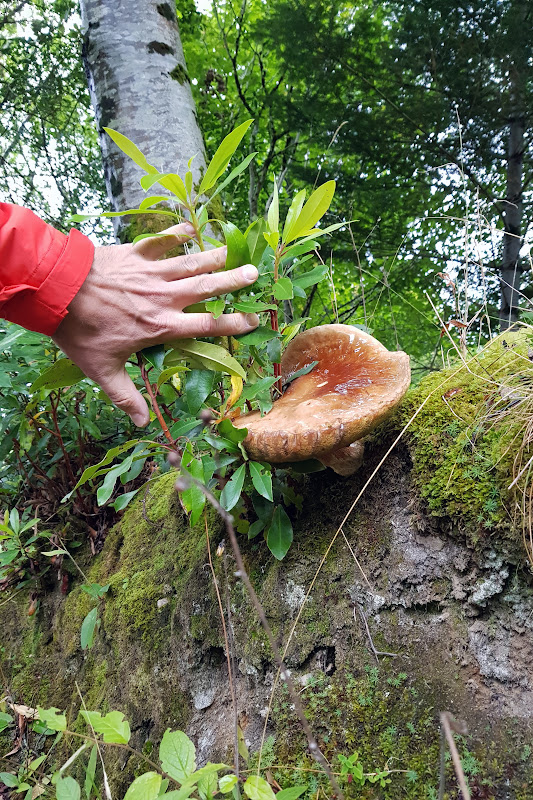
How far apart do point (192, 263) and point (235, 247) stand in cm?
18

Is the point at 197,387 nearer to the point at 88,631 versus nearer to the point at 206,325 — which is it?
the point at 206,325

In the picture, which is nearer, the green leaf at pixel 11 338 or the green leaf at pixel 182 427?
the green leaf at pixel 182 427

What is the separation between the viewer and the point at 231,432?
4.86 feet

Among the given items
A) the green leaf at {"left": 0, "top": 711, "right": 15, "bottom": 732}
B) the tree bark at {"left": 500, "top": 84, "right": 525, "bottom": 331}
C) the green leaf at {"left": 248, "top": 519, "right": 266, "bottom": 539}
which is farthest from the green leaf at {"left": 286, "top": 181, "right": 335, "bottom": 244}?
the tree bark at {"left": 500, "top": 84, "right": 525, "bottom": 331}

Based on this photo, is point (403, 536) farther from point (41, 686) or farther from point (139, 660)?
point (41, 686)

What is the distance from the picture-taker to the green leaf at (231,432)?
57.1 inches

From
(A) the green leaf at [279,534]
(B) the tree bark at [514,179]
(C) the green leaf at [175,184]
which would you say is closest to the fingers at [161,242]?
(C) the green leaf at [175,184]

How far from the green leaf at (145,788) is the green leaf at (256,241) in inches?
58.3

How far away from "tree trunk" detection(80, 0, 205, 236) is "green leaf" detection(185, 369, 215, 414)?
5.28 feet

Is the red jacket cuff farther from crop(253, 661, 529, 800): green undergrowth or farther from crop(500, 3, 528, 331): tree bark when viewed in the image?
crop(500, 3, 528, 331): tree bark

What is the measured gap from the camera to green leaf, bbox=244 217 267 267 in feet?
5.13

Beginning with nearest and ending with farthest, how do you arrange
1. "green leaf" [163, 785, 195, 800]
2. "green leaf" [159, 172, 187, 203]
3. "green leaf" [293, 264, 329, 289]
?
1. "green leaf" [163, 785, 195, 800]
2. "green leaf" [159, 172, 187, 203]
3. "green leaf" [293, 264, 329, 289]

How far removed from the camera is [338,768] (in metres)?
1.40

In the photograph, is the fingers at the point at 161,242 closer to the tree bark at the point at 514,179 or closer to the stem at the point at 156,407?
the stem at the point at 156,407
